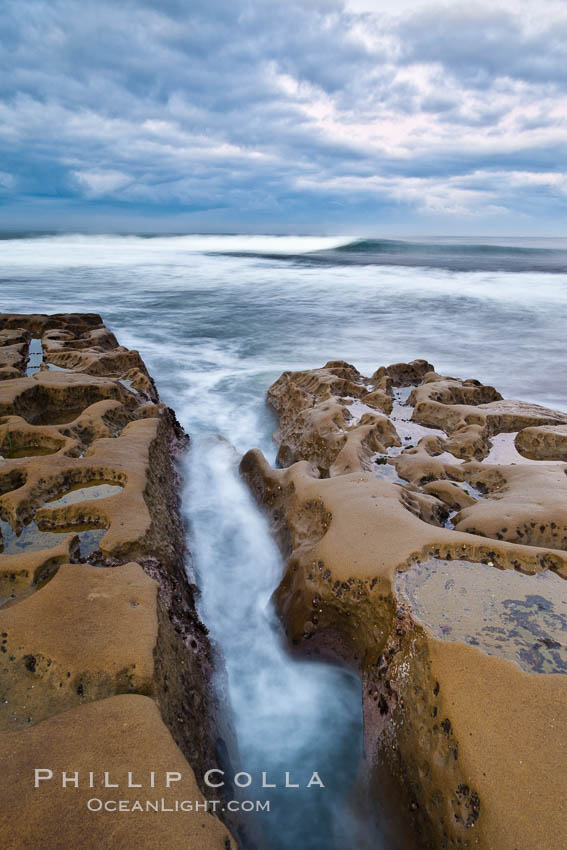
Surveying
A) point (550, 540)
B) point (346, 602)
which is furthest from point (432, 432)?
point (346, 602)

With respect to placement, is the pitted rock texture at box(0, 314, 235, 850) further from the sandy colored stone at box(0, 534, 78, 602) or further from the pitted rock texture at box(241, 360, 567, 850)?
the pitted rock texture at box(241, 360, 567, 850)

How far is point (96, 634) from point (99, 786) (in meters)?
0.92

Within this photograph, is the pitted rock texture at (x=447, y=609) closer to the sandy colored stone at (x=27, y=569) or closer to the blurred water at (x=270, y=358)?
the blurred water at (x=270, y=358)

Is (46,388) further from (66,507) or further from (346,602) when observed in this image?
(346,602)

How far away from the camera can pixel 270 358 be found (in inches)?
575

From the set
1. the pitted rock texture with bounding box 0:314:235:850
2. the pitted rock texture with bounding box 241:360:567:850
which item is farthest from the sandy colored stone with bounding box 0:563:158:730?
the pitted rock texture with bounding box 241:360:567:850

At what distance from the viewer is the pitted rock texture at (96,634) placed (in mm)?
2102

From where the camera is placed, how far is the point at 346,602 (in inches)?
146

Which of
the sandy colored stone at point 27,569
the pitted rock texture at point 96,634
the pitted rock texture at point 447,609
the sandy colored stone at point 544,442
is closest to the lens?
the pitted rock texture at point 96,634

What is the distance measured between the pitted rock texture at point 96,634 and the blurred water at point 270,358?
1.92 ft

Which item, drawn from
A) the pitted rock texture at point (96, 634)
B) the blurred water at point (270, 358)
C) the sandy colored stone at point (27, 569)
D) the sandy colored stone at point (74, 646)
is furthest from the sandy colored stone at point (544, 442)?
the sandy colored stone at point (27, 569)

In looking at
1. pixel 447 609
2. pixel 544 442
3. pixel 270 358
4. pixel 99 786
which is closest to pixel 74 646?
pixel 99 786

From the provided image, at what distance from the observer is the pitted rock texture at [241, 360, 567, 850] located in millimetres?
2393

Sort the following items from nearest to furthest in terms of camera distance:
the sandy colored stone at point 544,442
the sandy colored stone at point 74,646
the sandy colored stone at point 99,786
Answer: the sandy colored stone at point 99,786, the sandy colored stone at point 74,646, the sandy colored stone at point 544,442
